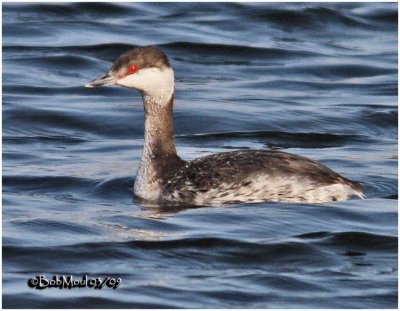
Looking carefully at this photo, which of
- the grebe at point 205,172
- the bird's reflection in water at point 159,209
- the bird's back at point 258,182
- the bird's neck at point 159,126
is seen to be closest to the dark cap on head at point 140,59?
the grebe at point 205,172

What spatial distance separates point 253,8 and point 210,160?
35.2ft

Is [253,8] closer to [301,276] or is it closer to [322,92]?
[322,92]

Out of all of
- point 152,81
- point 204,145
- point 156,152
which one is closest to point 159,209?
point 156,152

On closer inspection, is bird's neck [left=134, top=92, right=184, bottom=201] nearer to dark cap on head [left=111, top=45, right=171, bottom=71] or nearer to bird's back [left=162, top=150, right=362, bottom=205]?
bird's back [left=162, top=150, right=362, bottom=205]

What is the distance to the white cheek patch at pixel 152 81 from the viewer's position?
11.8 meters

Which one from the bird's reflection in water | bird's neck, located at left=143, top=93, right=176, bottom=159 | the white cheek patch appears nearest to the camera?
the bird's reflection in water

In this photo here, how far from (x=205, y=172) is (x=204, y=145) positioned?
2915 millimetres

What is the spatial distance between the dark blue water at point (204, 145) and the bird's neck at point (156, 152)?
0.22 m

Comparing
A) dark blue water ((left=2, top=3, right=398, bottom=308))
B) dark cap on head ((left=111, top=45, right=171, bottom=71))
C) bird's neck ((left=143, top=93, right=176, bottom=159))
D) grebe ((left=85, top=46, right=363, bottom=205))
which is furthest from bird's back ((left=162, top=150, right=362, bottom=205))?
dark cap on head ((left=111, top=45, right=171, bottom=71))

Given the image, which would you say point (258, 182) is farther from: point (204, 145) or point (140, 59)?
point (204, 145)

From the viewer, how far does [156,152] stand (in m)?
12.0

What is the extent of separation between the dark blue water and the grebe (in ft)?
0.51

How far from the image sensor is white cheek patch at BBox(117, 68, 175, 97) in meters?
11.8

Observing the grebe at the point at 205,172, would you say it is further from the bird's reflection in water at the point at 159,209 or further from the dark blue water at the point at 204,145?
the dark blue water at the point at 204,145
